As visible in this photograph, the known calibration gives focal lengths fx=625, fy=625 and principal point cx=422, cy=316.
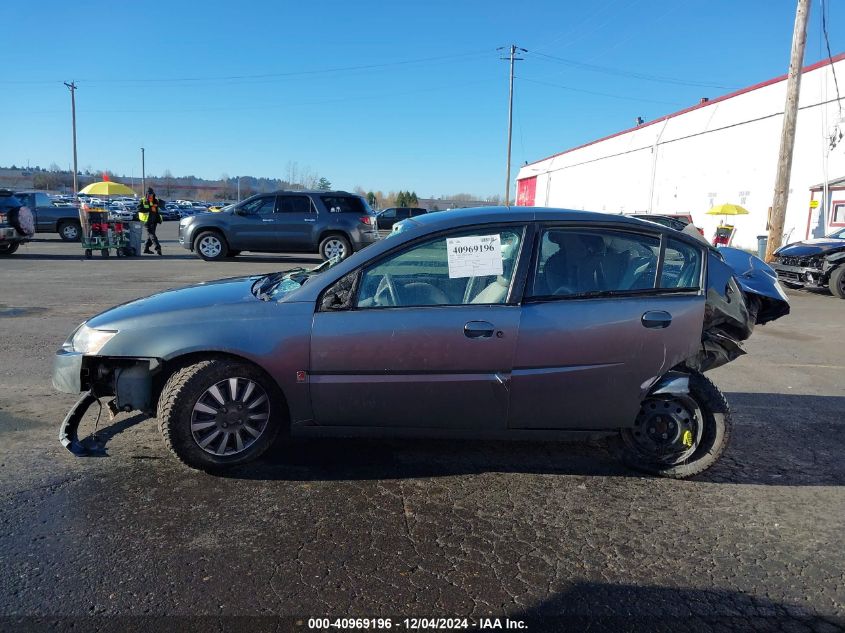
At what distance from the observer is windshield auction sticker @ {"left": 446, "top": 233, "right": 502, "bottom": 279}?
377cm

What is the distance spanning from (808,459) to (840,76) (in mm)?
22446

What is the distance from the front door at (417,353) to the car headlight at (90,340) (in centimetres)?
128

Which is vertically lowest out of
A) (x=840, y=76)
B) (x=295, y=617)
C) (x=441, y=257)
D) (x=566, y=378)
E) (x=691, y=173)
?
(x=295, y=617)

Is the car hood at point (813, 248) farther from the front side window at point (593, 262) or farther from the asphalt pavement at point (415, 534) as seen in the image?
the front side window at point (593, 262)

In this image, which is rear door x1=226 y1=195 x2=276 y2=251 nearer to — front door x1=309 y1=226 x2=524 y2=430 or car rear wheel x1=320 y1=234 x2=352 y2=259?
car rear wheel x1=320 y1=234 x2=352 y2=259

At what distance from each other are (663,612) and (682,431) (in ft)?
4.96

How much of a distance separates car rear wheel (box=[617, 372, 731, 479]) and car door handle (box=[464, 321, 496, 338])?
115cm

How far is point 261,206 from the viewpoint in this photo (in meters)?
16.6

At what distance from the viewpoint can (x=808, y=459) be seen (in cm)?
427

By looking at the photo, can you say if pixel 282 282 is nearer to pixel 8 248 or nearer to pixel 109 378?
pixel 109 378

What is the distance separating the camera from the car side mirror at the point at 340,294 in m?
3.66

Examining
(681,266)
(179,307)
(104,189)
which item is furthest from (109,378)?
(104,189)

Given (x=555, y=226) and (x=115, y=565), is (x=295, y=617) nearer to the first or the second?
(x=115, y=565)

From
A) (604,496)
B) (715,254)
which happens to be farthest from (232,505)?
(715,254)
